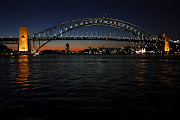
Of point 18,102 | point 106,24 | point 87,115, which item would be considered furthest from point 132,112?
point 106,24

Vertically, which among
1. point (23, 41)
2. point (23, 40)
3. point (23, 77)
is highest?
point (23, 40)

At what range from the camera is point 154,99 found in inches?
236

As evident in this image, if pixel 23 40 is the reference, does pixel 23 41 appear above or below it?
below

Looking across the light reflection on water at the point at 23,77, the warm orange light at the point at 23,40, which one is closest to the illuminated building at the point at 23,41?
the warm orange light at the point at 23,40

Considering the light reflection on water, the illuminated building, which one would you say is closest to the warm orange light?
the illuminated building

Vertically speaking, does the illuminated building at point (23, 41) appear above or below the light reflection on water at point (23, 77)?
above

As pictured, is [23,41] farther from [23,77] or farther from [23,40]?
[23,77]

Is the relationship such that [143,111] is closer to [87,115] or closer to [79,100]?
[87,115]

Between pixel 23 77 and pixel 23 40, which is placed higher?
pixel 23 40

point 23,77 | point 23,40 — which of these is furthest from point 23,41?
point 23,77

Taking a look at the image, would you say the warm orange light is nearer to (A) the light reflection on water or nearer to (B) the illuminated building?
(B) the illuminated building

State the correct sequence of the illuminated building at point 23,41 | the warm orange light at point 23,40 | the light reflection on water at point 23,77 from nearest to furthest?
the light reflection on water at point 23,77 < the illuminated building at point 23,41 < the warm orange light at point 23,40

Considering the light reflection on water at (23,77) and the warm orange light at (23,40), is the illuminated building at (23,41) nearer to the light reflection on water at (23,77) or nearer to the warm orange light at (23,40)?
the warm orange light at (23,40)

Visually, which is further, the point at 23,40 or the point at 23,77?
the point at 23,40
